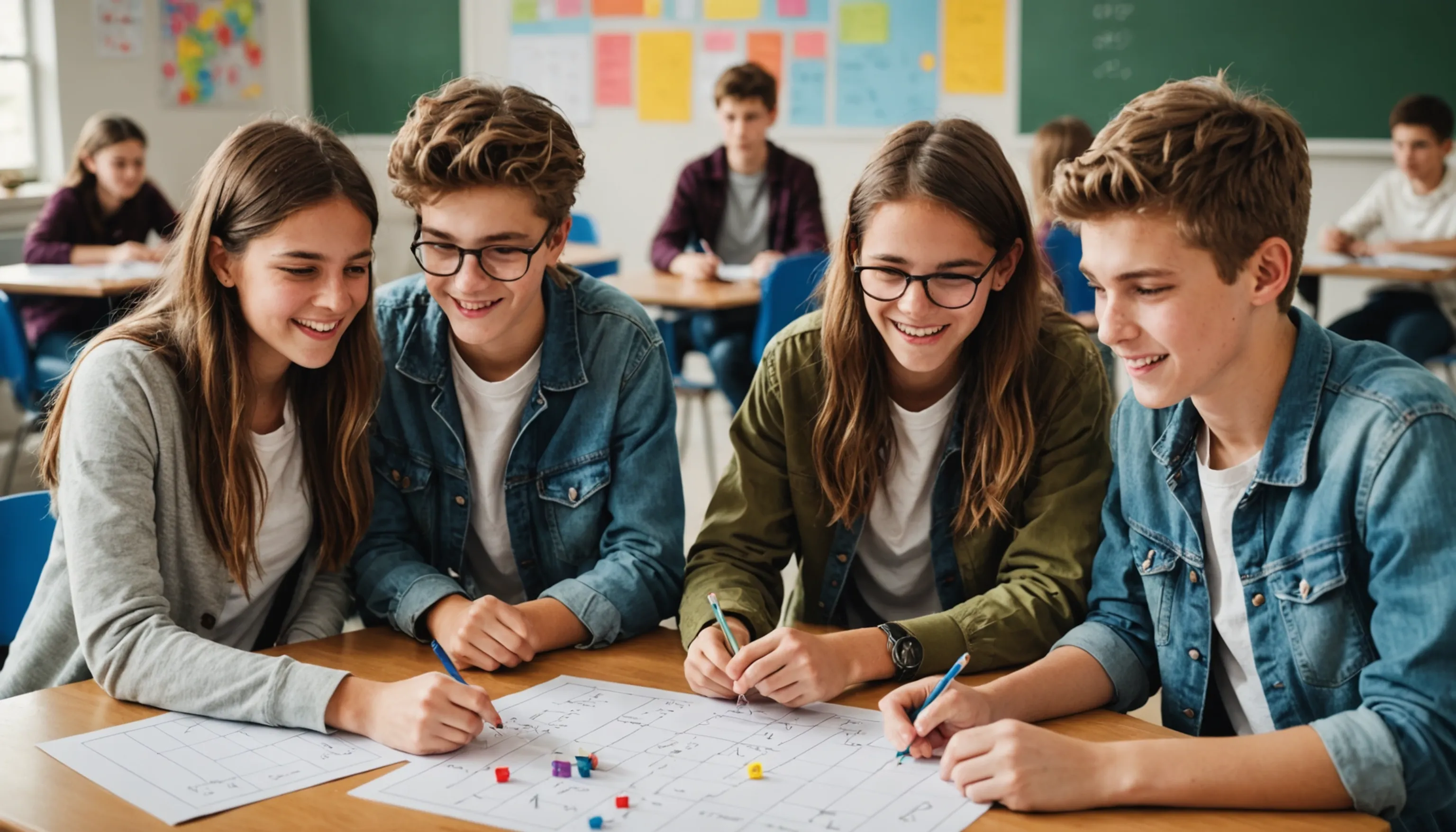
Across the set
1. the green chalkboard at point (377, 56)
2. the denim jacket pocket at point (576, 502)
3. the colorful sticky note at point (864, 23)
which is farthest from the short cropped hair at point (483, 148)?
the green chalkboard at point (377, 56)

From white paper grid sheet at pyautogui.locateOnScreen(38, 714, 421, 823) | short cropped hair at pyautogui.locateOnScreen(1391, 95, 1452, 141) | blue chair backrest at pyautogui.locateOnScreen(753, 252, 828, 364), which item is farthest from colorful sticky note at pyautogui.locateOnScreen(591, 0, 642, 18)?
white paper grid sheet at pyautogui.locateOnScreen(38, 714, 421, 823)

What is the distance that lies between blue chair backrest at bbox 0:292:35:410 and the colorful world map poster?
2789 millimetres

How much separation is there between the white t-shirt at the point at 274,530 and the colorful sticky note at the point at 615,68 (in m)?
5.32

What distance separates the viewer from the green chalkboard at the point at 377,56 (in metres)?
7.16

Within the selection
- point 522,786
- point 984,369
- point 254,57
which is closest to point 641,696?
point 522,786

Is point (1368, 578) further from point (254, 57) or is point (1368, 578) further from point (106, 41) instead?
point (254, 57)

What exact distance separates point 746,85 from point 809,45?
1.70 m

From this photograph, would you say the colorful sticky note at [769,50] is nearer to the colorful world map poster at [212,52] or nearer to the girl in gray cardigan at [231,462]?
the colorful world map poster at [212,52]

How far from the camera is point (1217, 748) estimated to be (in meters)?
1.17

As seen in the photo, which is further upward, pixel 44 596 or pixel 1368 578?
pixel 1368 578

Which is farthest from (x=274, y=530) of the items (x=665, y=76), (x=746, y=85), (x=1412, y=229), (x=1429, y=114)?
(x=665, y=76)

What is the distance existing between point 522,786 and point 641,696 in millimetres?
241

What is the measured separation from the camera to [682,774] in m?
1.20

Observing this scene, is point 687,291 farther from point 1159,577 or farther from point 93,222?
point 1159,577
